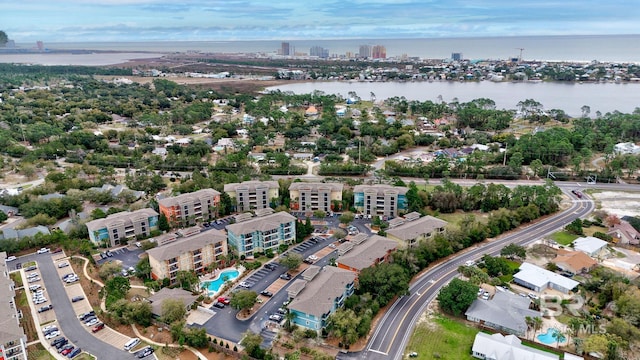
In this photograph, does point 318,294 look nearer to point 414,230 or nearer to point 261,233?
point 261,233

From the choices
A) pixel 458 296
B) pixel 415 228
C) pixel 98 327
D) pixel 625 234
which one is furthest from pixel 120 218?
pixel 625 234

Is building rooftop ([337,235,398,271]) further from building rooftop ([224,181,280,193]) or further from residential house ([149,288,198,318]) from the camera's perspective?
building rooftop ([224,181,280,193])

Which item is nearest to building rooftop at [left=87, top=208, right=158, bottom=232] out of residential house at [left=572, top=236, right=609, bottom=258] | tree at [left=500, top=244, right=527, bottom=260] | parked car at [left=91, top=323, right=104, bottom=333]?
parked car at [left=91, top=323, right=104, bottom=333]

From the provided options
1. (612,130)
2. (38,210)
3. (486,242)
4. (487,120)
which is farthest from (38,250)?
(612,130)

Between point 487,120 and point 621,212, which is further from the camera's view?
point 487,120

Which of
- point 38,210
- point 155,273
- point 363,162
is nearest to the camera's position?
point 155,273

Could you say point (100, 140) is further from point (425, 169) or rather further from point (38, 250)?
point (425, 169)

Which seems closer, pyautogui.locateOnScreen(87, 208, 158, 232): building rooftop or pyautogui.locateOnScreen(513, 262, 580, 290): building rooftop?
pyautogui.locateOnScreen(513, 262, 580, 290): building rooftop
